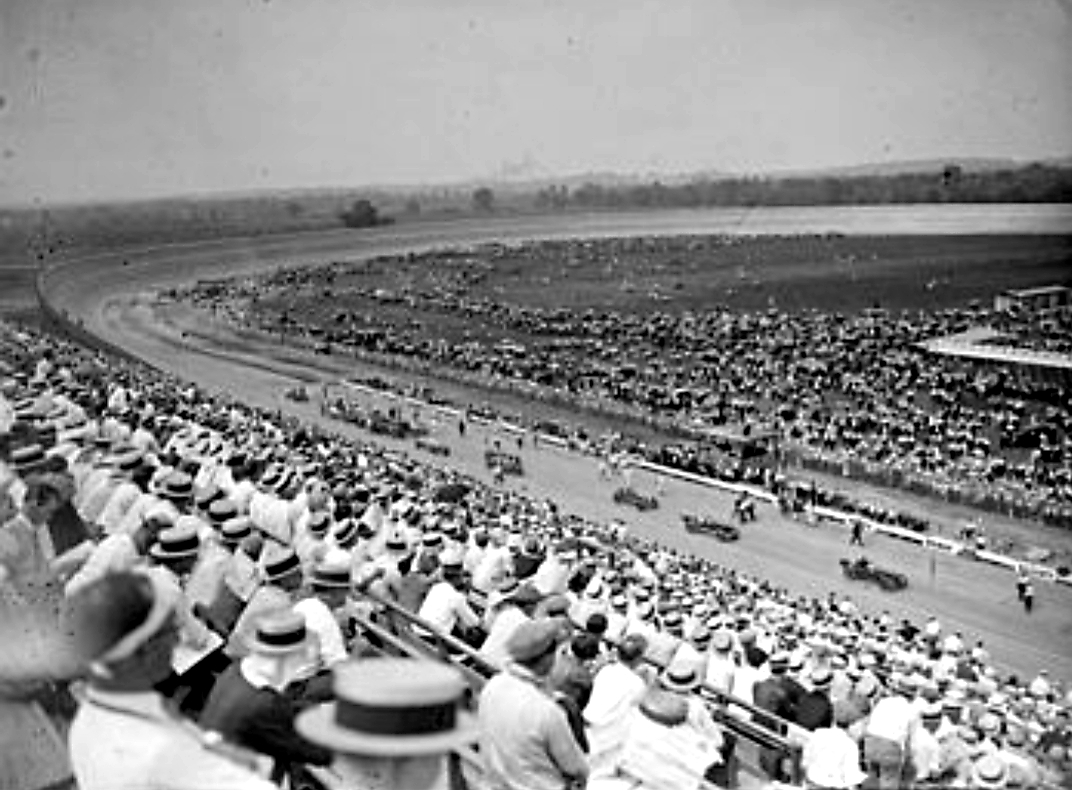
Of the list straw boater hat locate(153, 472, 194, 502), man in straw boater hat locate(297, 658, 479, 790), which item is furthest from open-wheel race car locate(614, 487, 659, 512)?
man in straw boater hat locate(297, 658, 479, 790)

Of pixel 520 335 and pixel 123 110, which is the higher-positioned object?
pixel 123 110

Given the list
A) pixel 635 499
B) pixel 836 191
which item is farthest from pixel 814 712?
pixel 836 191

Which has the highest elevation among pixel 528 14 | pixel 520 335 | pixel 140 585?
pixel 528 14

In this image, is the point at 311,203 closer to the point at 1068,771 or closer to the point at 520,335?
the point at 520,335

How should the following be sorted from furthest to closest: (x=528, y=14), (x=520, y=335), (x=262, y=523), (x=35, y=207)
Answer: (x=520, y=335), (x=528, y=14), (x=35, y=207), (x=262, y=523)

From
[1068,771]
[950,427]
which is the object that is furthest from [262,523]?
[950,427]

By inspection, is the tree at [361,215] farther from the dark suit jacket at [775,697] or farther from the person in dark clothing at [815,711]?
the person in dark clothing at [815,711]

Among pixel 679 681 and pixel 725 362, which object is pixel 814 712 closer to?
pixel 679 681
